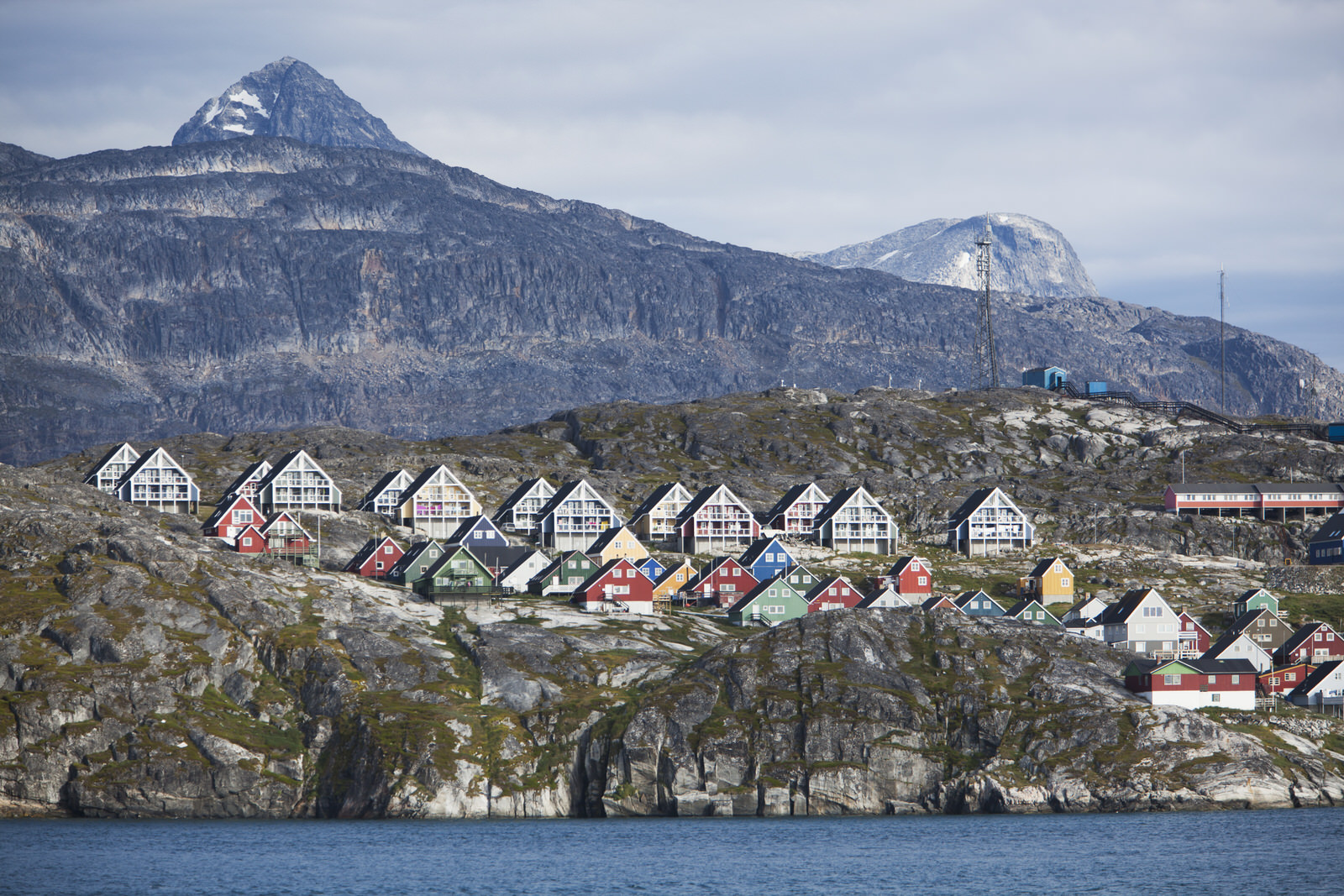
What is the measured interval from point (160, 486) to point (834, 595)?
310 ft

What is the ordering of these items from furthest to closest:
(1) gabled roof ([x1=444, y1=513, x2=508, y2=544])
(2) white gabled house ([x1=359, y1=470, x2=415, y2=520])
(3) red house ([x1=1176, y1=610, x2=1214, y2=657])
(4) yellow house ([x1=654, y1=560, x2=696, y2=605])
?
(2) white gabled house ([x1=359, y1=470, x2=415, y2=520]), (1) gabled roof ([x1=444, y1=513, x2=508, y2=544]), (4) yellow house ([x1=654, y1=560, x2=696, y2=605]), (3) red house ([x1=1176, y1=610, x2=1214, y2=657])

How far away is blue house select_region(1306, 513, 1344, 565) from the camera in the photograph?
609ft

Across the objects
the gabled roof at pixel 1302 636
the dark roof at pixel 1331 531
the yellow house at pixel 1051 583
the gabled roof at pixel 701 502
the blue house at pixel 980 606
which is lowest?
the gabled roof at pixel 1302 636

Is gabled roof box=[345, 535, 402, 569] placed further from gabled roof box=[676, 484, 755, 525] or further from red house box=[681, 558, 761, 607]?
gabled roof box=[676, 484, 755, 525]

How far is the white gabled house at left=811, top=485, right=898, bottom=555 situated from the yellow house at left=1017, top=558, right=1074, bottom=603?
29310 millimetres

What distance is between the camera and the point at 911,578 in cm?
16088

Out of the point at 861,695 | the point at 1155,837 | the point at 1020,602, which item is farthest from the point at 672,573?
the point at 1155,837

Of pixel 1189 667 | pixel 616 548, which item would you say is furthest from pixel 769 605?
pixel 1189 667

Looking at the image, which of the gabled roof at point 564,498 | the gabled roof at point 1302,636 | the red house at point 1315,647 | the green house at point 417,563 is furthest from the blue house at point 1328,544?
the green house at point 417,563

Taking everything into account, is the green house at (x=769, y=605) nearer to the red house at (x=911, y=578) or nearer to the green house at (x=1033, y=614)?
the red house at (x=911, y=578)

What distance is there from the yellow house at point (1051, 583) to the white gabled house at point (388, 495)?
264 ft

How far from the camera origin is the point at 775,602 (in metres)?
148

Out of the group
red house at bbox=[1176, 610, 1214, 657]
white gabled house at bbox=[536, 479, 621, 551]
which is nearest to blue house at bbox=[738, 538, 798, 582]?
white gabled house at bbox=[536, 479, 621, 551]

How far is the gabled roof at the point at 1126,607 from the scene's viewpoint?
14650cm
